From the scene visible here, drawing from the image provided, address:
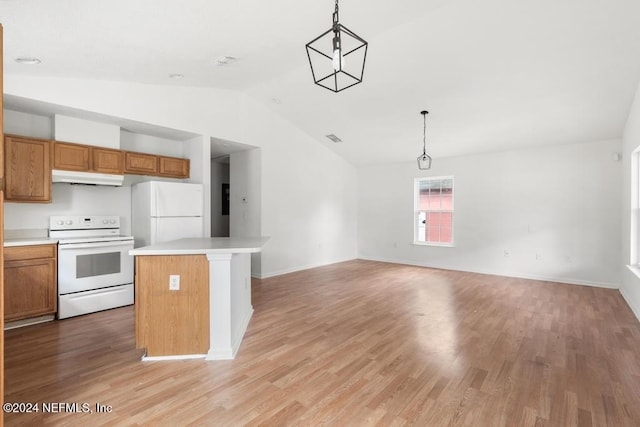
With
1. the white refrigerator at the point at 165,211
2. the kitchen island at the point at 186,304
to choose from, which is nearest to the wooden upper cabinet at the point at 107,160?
the white refrigerator at the point at 165,211

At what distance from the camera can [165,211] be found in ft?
14.6

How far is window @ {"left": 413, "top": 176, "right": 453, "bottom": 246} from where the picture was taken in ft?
22.9

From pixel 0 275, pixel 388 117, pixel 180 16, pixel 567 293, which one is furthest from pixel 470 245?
pixel 0 275

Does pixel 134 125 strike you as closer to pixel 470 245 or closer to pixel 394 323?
pixel 394 323

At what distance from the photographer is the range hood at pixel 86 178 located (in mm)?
3757

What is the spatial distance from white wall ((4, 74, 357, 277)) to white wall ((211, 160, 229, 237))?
1873mm

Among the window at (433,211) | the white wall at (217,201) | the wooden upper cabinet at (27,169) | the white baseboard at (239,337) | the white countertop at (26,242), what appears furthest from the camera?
the white wall at (217,201)

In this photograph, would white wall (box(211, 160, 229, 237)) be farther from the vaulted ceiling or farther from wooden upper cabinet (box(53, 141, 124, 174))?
wooden upper cabinet (box(53, 141, 124, 174))

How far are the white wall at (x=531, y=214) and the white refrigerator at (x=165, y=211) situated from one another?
15.4 feet

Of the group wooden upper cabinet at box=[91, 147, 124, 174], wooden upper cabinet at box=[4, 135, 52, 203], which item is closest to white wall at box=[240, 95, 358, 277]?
wooden upper cabinet at box=[91, 147, 124, 174]

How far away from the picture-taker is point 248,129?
5.60 metres

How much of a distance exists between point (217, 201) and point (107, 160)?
3.31 meters

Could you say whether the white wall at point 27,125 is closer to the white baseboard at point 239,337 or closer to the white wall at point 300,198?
the white wall at point 300,198

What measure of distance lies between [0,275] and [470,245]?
22.5ft
